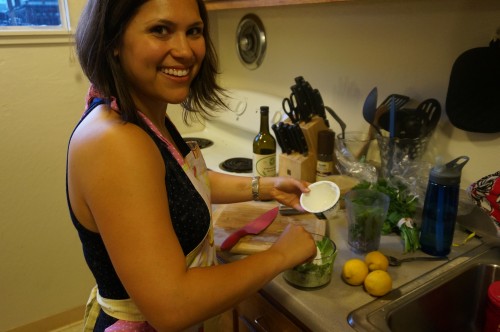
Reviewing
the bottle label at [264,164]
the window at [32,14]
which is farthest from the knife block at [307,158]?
the window at [32,14]

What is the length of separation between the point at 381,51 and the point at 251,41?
766 millimetres

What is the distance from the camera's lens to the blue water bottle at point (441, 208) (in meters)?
0.95

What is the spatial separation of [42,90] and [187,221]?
4.76 ft

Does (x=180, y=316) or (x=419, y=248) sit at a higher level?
(x=180, y=316)

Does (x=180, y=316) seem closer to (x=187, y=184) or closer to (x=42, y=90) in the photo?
(x=187, y=184)

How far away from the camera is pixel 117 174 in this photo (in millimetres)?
622

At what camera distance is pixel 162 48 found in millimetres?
730

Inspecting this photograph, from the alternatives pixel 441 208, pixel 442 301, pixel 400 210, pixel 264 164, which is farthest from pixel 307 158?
pixel 442 301

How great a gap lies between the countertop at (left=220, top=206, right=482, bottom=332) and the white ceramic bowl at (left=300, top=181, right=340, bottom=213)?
0.43 feet

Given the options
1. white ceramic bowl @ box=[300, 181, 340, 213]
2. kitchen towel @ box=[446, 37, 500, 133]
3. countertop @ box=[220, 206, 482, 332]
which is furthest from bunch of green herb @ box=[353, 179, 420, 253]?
kitchen towel @ box=[446, 37, 500, 133]

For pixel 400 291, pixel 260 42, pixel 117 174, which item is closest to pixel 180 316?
pixel 117 174

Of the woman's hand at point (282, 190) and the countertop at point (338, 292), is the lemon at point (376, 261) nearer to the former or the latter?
the countertop at point (338, 292)

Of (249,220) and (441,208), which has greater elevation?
(441,208)

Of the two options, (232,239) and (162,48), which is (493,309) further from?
(162,48)
